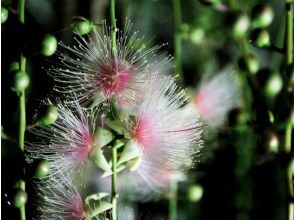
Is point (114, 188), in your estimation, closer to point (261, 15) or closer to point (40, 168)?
point (40, 168)

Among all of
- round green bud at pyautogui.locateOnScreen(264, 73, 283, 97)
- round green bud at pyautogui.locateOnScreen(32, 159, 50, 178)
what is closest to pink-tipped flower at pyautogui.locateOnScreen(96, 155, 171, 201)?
round green bud at pyautogui.locateOnScreen(32, 159, 50, 178)

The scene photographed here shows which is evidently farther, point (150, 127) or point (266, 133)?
point (150, 127)

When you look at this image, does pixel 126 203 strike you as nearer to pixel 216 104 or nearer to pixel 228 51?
pixel 216 104

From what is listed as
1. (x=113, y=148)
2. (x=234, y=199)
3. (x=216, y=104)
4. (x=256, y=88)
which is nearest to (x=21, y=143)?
(x=113, y=148)

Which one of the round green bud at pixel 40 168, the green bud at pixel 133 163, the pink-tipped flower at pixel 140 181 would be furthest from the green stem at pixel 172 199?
the round green bud at pixel 40 168

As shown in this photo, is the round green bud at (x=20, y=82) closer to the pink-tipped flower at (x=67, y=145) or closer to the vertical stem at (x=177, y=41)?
the pink-tipped flower at (x=67, y=145)

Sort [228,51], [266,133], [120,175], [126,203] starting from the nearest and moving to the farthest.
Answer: [266,133] → [120,175] → [126,203] → [228,51]
